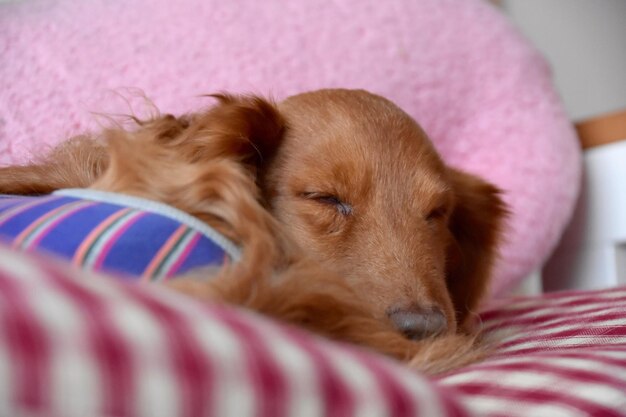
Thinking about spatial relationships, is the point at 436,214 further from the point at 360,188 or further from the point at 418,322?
the point at 418,322

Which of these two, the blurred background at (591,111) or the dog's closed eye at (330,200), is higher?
the dog's closed eye at (330,200)

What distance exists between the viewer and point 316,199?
3.35ft

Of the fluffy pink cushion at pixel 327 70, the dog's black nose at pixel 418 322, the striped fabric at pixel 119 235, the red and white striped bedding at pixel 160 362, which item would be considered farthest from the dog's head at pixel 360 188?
the fluffy pink cushion at pixel 327 70

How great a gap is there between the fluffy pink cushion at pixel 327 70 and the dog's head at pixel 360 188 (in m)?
0.52

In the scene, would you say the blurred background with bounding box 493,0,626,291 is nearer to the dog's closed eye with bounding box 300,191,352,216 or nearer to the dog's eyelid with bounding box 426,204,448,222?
the dog's eyelid with bounding box 426,204,448,222

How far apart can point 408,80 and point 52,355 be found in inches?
58.9

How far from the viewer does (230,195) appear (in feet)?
2.36

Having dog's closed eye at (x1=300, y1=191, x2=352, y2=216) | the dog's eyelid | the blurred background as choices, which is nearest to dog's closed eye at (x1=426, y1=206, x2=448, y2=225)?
the dog's eyelid

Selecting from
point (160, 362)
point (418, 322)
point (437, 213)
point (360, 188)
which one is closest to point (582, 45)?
point (437, 213)

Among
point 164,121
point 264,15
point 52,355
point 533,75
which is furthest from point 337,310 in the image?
point 533,75

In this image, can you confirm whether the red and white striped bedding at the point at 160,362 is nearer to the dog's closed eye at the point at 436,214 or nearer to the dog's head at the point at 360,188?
the dog's head at the point at 360,188

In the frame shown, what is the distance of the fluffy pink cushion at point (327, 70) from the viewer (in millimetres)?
1526

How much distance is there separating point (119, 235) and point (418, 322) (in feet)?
1.09

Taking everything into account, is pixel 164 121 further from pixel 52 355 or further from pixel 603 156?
pixel 603 156
